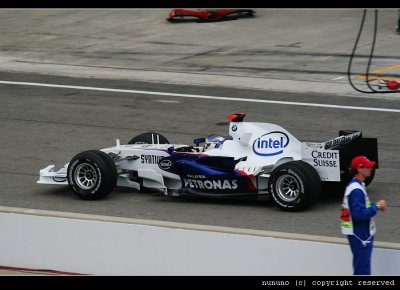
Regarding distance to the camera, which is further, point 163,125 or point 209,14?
point 209,14

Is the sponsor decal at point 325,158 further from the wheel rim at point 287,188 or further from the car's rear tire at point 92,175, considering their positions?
the car's rear tire at point 92,175

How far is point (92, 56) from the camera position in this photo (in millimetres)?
24797

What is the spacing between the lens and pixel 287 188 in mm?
12234

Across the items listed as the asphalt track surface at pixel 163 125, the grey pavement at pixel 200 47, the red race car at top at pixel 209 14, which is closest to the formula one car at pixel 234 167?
the asphalt track surface at pixel 163 125

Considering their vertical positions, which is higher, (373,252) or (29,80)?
(29,80)

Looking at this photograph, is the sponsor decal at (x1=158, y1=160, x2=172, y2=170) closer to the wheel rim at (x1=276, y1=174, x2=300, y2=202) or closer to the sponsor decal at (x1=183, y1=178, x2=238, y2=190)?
the sponsor decal at (x1=183, y1=178, x2=238, y2=190)

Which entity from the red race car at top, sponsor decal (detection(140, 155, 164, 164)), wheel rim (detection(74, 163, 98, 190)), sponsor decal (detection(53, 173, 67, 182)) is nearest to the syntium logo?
sponsor decal (detection(140, 155, 164, 164))

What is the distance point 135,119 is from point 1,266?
7564mm

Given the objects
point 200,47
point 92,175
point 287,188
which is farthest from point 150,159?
point 200,47

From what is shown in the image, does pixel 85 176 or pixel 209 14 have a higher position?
pixel 209 14

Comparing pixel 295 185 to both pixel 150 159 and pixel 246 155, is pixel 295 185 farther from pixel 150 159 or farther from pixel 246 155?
pixel 150 159

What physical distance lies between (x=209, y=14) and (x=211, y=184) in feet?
52.8

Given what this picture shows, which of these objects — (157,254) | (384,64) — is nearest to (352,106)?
(384,64)
